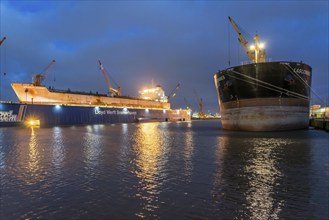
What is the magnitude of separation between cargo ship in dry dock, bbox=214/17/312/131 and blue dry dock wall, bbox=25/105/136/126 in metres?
44.2

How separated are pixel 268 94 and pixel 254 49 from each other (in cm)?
1997

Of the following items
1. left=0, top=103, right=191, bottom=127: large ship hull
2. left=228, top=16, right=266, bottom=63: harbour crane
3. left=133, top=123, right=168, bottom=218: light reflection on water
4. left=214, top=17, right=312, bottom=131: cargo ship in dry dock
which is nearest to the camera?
left=133, top=123, right=168, bottom=218: light reflection on water

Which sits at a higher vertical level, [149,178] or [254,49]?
[254,49]

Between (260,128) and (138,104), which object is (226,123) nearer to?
(260,128)

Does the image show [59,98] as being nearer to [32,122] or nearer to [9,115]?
[32,122]

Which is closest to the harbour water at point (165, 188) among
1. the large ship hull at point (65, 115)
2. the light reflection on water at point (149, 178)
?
the light reflection on water at point (149, 178)

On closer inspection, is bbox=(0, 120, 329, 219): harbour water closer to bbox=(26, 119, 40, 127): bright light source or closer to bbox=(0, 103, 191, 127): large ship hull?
bbox=(0, 103, 191, 127): large ship hull

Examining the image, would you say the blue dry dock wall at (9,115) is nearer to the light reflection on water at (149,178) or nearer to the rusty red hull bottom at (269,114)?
the rusty red hull bottom at (269,114)

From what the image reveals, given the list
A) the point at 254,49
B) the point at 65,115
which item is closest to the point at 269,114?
the point at 254,49

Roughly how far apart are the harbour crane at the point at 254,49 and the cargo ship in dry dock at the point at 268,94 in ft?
40.2

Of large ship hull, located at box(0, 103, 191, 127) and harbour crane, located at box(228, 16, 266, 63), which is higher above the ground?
harbour crane, located at box(228, 16, 266, 63)

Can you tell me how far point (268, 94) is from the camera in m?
34.0

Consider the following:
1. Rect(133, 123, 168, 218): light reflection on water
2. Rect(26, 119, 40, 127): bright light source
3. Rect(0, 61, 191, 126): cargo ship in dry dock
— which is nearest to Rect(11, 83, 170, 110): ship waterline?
Rect(0, 61, 191, 126): cargo ship in dry dock

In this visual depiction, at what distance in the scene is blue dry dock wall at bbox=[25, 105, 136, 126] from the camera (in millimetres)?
62325
